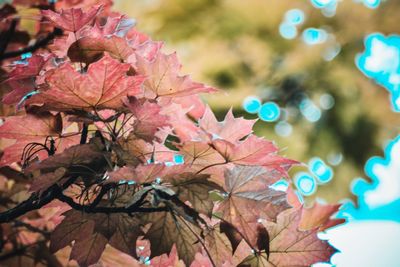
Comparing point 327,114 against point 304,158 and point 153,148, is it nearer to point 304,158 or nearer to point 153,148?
point 304,158

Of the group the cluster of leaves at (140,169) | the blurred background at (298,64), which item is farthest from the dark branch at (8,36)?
the blurred background at (298,64)

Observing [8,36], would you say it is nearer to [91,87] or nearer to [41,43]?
[41,43]

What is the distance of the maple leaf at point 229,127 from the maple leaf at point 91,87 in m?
0.12

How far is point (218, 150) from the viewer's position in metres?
0.56

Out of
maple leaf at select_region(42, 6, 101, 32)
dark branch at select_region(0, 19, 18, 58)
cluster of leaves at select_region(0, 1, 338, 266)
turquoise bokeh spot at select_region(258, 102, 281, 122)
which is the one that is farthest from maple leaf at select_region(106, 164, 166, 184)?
turquoise bokeh spot at select_region(258, 102, 281, 122)

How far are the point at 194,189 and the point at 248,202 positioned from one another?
8 cm

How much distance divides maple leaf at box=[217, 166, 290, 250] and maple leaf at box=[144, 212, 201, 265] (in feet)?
0.15

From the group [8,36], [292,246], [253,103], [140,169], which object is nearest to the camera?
[140,169]

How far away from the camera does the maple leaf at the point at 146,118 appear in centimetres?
55

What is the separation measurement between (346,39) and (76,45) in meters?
1.73

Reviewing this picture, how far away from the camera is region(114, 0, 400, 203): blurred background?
2.05m

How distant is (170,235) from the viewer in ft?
1.83

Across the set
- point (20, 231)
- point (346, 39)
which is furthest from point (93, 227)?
point (346, 39)

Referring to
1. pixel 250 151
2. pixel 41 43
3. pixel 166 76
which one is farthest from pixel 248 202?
pixel 41 43
